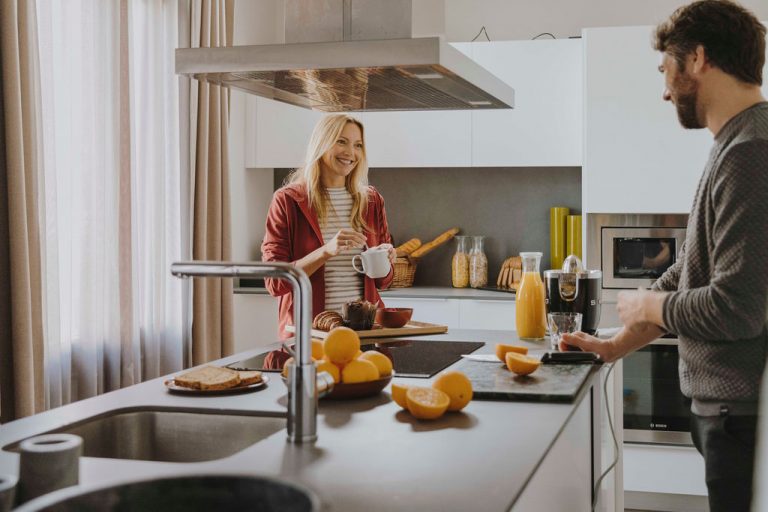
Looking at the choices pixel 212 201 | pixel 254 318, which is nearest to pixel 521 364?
pixel 212 201

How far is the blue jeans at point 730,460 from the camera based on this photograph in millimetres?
1811

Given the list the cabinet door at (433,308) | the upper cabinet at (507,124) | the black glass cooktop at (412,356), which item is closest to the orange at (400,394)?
the black glass cooktop at (412,356)

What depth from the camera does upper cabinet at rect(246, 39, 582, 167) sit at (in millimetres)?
4172

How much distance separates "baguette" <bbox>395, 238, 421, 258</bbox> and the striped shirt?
1359 mm

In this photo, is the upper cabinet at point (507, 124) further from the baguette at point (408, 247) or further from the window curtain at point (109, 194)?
the window curtain at point (109, 194)

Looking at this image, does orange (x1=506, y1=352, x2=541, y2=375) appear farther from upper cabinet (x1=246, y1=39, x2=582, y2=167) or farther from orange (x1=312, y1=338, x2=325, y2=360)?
upper cabinet (x1=246, y1=39, x2=582, y2=167)

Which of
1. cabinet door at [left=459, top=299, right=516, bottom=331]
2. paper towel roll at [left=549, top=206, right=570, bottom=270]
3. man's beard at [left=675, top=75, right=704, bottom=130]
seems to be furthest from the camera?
paper towel roll at [left=549, top=206, right=570, bottom=270]

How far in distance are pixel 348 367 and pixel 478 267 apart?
2.79 meters

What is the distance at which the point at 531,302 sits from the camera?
2645 millimetres

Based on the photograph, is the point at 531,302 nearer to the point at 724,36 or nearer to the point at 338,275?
the point at 338,275

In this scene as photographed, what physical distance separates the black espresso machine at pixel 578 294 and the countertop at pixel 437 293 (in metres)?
1.43

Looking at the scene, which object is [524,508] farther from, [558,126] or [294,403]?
[558,126]

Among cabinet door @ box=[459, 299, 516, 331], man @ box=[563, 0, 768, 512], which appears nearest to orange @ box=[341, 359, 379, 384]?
man @ box=[563, 0, 768, 512]

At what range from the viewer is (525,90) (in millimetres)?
4219
